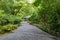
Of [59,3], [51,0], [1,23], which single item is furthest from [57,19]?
[1,23]

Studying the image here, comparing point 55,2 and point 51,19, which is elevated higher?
point 55,2

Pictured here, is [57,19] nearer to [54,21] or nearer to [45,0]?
[54,21]

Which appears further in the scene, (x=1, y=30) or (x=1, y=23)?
(x=1, y=23)

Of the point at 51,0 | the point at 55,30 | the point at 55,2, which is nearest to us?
the point at 55,30

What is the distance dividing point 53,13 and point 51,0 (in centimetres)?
242

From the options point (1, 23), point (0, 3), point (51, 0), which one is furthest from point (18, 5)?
point (51, 0)

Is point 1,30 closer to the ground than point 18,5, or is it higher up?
closer to the ground

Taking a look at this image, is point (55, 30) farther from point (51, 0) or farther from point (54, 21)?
point (51, 0)

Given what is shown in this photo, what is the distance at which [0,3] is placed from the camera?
23797 mm

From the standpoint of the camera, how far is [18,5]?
35.7 m

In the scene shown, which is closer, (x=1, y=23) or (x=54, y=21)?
(x=54, y=21)

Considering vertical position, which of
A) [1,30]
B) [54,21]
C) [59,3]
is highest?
[59,3]

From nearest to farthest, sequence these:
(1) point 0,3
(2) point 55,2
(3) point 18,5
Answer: (2) point 55,2
(1) point 0,3
(3) point 18,5

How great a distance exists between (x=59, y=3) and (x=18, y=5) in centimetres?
2087
